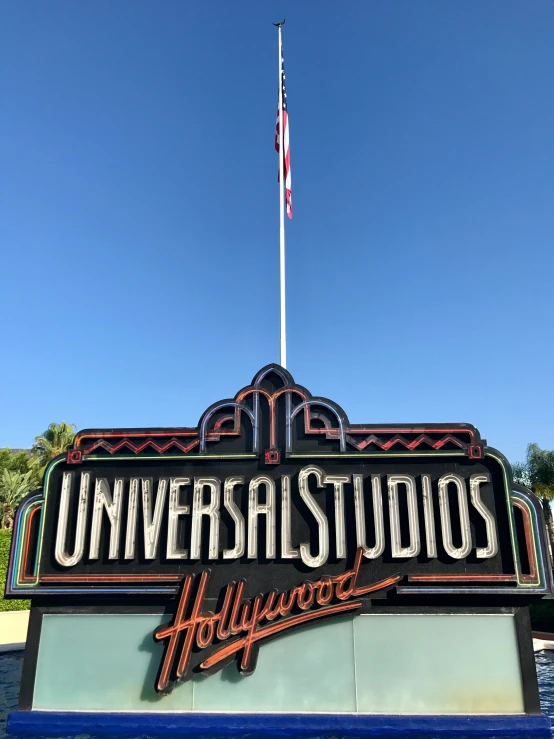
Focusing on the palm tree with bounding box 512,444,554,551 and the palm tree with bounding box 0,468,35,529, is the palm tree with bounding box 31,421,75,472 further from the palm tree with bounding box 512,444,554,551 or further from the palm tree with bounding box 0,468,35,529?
the palm tree with bounding box 512,444,554,551

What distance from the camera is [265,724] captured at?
1270 centimetres

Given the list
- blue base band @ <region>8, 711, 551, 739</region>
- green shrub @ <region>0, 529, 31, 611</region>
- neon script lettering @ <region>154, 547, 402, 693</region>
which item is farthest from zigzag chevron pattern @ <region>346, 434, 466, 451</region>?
green shrub @ <region>0, 529, 31, 611</region>

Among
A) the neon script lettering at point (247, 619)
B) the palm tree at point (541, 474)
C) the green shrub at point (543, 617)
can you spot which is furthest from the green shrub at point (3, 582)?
the palm tree at point (541, 474)

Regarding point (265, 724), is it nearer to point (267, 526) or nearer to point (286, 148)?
point (267, 526)

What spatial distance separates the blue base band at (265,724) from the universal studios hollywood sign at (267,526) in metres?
0.83

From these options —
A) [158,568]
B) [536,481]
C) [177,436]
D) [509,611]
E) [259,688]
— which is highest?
[536,481]

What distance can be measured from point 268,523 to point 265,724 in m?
4.60

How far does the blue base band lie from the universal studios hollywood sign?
834 millimetres

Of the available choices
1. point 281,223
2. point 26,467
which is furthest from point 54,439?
point 281,223

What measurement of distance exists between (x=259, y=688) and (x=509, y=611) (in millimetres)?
6489

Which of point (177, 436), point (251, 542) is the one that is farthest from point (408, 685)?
point (177, 436)

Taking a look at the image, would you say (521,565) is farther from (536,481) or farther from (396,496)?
(536,481)

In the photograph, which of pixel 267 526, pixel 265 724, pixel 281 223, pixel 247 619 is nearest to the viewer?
pixel 265 724

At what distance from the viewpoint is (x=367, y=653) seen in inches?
519
